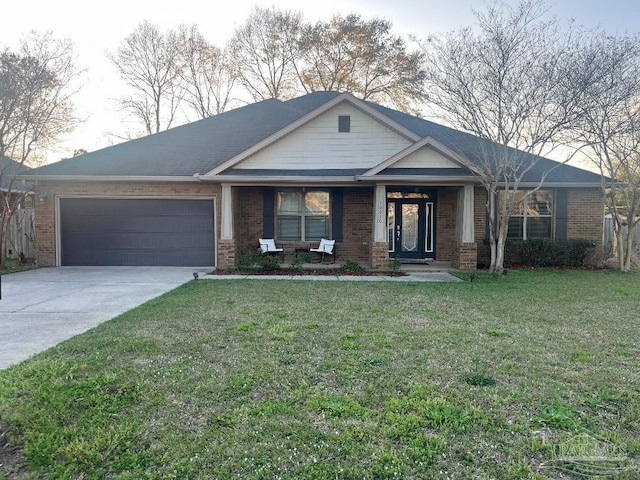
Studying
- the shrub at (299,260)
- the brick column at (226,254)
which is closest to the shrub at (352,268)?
the shrub at (299,260)

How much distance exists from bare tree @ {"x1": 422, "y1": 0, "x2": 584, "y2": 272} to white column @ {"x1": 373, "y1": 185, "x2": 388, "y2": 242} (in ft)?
8.02

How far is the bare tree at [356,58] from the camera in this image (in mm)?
23891

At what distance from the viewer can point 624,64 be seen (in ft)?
33.1

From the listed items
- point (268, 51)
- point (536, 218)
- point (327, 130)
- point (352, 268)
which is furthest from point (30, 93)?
point (268, 51)

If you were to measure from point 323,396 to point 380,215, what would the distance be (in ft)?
28.1

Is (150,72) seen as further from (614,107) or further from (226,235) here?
(614,107)

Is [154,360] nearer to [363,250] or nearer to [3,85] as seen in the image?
[363,250]

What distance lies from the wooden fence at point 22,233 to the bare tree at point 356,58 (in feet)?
55.6

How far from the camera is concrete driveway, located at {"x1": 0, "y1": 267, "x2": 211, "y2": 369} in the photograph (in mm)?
5082

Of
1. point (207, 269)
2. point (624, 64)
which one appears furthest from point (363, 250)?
point (624, 64)

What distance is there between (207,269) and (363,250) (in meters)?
4.92

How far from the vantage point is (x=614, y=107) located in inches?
419

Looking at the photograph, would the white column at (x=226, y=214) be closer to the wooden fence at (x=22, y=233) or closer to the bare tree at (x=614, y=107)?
the wooden fence at (x=22, y=233)

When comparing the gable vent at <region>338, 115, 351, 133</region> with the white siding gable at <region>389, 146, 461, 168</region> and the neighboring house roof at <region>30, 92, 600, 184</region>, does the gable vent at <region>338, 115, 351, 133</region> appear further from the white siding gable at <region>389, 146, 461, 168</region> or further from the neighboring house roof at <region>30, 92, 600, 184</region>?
the white siding gable at <region>389, 146, 461, 168</region>
